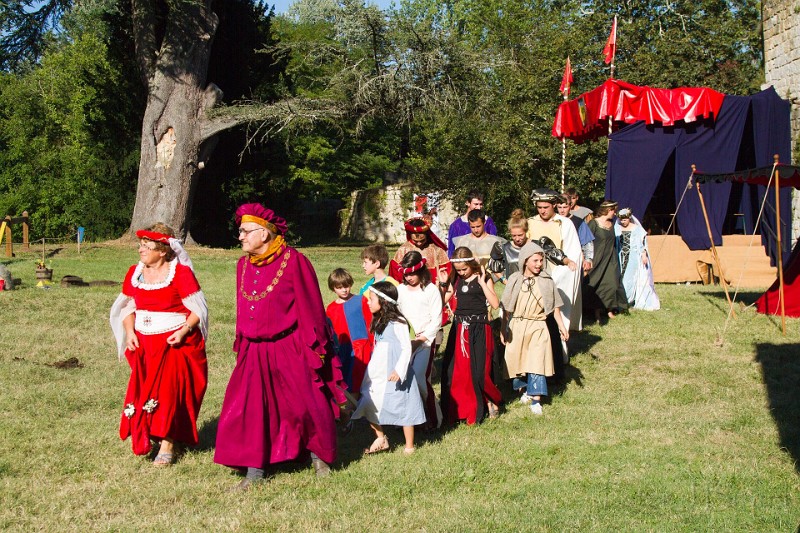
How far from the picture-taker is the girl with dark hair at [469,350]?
23.3ft

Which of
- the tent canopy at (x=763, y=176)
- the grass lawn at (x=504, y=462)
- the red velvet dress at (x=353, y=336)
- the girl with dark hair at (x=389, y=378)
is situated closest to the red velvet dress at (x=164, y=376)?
the grass lawn at (x=504, y=462)

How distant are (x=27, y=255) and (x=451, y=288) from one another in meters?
14.1

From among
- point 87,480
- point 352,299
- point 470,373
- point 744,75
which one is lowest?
point 87,480

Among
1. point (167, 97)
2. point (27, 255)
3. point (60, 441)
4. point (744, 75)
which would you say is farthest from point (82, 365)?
point (744, 75)

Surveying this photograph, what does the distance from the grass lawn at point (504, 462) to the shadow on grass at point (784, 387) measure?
28mm

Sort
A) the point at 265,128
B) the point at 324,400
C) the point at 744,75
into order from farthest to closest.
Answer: the point at 744,75 → the point at 265,128 → the point at 324,400

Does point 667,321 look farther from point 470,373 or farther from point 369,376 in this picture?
point 369,376

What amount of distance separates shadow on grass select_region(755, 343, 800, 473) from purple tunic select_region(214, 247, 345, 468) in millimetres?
3175

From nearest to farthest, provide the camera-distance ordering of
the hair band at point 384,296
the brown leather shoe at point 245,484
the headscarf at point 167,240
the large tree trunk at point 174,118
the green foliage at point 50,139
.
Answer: the brown leather shoe at point 245,484
the headscarf at point 167,240
the hair band at point 384,296
the large tree trunk at point 174,118
the green foliage at point 50,139

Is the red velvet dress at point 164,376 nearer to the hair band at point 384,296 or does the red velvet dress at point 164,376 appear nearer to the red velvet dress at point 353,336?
the hair band at point 384,296

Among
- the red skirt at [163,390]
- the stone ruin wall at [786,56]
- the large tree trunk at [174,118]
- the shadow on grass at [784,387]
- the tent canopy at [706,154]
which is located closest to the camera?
the red skirt at [163,390]

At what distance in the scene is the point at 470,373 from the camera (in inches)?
281

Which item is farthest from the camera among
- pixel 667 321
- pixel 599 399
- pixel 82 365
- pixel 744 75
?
pixel 744 75

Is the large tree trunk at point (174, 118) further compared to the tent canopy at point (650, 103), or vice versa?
the large tree trunk at point (174, 118)
